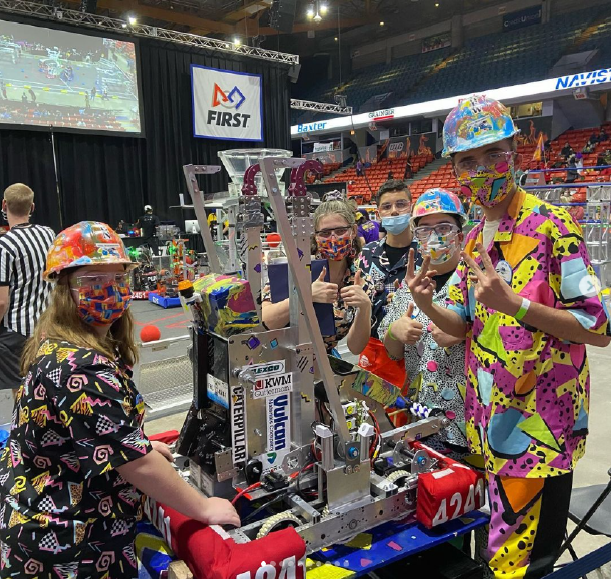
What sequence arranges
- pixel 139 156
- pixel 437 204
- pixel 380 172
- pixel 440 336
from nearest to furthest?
1. pixel 440 336
2. pixel 437 204
3. pixel 139 156
4. pixel 380 172

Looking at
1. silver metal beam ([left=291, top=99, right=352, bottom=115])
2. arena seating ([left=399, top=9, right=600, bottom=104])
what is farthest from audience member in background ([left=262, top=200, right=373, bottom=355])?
arena seating ([left=399, top=9, right=600, bottom=104])

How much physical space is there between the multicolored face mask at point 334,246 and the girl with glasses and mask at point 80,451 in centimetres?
102

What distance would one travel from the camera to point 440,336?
73.6 inches

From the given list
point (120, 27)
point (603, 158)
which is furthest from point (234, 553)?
point (603, 158)

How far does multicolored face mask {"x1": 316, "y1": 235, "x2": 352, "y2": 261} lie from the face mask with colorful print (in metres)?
0.40

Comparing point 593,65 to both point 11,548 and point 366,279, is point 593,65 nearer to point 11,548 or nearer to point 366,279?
point 366,279

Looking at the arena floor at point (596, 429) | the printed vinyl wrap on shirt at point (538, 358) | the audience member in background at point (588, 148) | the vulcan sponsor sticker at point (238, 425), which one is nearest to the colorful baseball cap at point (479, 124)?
the printed vinyl wrap on shirt at point (538, 358)

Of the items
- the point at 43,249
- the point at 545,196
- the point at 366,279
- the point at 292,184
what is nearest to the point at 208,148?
the point at 545,196

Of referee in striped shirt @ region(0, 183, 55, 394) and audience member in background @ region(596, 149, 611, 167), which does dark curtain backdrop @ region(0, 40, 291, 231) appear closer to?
referee in striped shirt @ region(0, 183, 55, 394)

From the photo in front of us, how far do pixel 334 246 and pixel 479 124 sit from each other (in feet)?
2.81

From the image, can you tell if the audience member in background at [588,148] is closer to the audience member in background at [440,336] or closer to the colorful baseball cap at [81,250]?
the audience member in background at [440,336]

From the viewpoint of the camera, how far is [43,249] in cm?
356

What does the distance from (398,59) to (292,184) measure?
2668 centimetres

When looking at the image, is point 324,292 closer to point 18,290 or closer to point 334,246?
point 334,246
